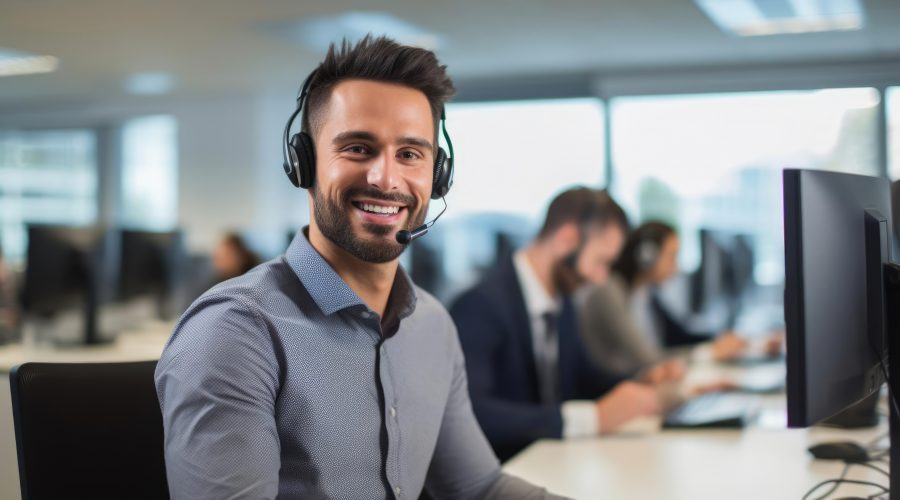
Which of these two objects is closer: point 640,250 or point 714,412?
point 714,412

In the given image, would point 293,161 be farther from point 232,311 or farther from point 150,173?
point 150,173

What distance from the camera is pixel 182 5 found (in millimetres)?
5230

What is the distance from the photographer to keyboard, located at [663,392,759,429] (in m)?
2.20

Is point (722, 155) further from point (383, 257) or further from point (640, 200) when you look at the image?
point (383, 257)

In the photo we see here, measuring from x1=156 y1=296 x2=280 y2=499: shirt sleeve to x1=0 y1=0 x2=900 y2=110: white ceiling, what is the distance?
430 cm

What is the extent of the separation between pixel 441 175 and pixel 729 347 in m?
2.54

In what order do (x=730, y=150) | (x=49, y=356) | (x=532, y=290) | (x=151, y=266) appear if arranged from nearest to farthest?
(x=532, y=290) → (x=49, y=356) → (x=151, y=266) → (x=730, y=150)

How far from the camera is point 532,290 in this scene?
2463mm

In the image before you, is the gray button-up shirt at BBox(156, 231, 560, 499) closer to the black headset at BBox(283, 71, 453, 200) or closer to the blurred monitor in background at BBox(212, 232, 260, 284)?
the black headset at BBox(283, 71, 453, 200)

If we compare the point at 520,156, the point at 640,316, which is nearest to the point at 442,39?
the point at 520,156

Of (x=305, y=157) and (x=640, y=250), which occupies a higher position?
(x=305, y=157)

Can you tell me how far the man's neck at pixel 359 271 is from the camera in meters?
1.28

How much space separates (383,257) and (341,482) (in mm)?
322

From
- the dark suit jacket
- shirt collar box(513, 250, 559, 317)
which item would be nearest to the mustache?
the dark suit jacket
